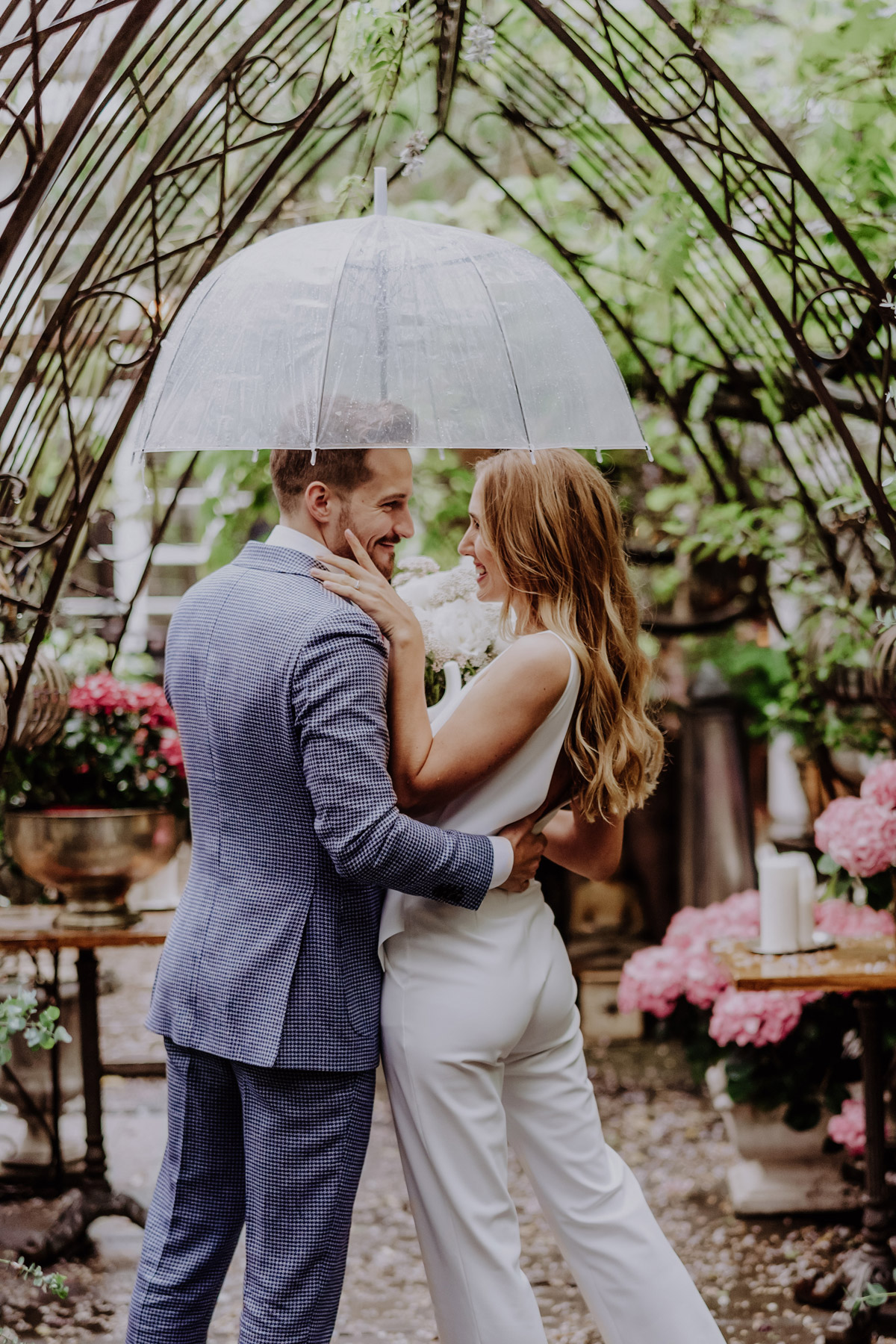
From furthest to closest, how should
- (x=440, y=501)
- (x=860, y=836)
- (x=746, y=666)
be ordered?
(x=746, y=666), (x=440, y=501), (x=860, y=836)

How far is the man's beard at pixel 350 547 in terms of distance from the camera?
194 cm

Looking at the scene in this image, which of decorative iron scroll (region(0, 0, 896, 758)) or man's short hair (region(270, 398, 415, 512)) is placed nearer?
man's short hair (region(270, 398, 415, 512))

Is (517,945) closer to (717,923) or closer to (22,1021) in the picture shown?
(22,1021)

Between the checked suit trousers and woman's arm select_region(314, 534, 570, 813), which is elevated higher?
woman's arm select_region(314, 534, 570, 813)

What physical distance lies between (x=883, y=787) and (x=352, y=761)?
1.74m

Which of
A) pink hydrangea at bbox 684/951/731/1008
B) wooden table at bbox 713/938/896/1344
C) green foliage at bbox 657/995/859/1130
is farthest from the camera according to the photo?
pink hydrangea at bbox 684/951/731/1008

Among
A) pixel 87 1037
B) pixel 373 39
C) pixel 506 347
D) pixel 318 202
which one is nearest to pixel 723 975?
pixel 87 1037

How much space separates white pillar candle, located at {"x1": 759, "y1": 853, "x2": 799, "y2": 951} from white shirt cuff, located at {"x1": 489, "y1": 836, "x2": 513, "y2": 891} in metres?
1.34

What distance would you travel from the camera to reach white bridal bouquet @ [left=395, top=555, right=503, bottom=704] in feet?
7.31

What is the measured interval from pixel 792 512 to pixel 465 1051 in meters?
3.12

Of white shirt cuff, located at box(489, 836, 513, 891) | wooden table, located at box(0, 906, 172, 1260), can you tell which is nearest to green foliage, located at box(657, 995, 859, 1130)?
wooden table, located at box(0, 906, 172, 1260)

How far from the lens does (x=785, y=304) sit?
393 cm

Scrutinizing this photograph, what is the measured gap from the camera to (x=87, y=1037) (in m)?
3.34

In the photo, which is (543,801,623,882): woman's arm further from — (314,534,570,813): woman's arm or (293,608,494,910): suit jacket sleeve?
(293,608,494,910): suit jacket sleeve
